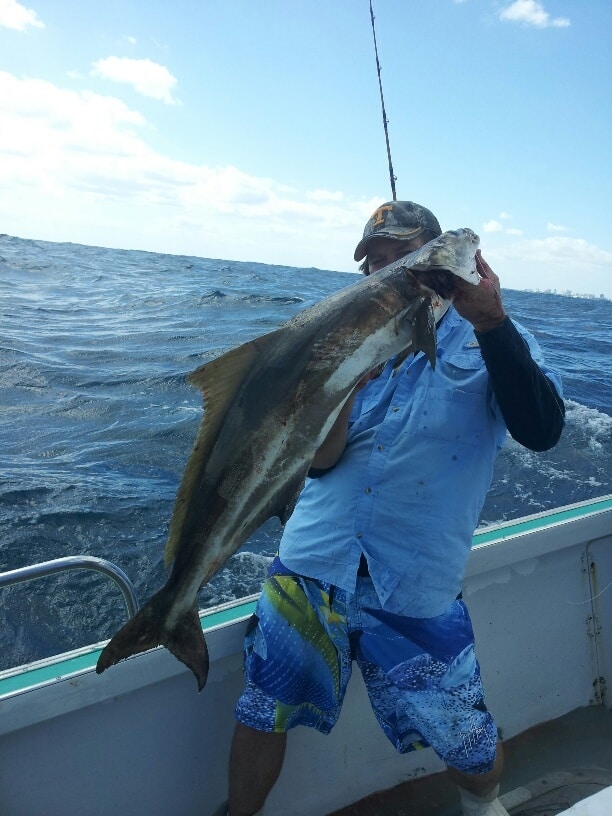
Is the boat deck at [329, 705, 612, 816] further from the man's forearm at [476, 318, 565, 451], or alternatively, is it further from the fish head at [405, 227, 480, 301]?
the fish head at [405, 227, 480, 301]

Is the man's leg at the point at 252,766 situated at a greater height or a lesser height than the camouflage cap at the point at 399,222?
lesser

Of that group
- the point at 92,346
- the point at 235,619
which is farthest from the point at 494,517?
the point at 92,346

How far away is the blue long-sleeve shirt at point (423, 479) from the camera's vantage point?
2.35 m

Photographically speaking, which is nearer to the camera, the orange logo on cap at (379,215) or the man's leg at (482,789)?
the man's leg at (482,789)

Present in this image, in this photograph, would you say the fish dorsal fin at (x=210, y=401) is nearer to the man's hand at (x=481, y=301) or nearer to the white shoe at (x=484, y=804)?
the man's hand at (x=481, y=301)

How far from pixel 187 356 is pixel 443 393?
441 inches

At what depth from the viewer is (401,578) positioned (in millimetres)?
2354

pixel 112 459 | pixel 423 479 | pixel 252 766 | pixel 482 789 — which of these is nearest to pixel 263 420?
pixel 423 479

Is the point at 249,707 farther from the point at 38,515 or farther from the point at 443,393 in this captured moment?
the point at 38,515

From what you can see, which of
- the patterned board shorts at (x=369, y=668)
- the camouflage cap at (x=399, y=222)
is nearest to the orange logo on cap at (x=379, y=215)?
the camouflage cap at (x=399, y=222)

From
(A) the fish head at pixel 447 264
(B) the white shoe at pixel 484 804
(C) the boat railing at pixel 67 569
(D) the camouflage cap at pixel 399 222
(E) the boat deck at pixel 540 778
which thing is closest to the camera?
(A) the fish head at pixel 447 264

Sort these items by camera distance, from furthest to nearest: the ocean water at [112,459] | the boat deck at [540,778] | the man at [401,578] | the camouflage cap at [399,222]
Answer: the ocean water at [112,459], the boat deck at [540,778], the camouflage cap at [399,222], the man at [401,578]

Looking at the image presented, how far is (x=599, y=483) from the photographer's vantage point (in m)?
7.84

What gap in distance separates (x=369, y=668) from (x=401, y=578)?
0.42 metres
